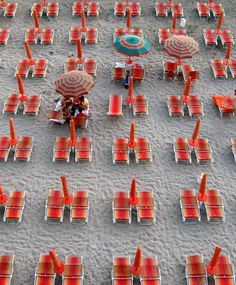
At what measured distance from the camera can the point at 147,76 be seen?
653 inches

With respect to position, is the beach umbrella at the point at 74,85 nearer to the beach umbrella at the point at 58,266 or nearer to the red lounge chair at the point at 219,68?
the beach umbrella at the point at 58,266

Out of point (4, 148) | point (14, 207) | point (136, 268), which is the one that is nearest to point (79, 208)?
point (14, 207)

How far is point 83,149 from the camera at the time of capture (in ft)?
44.4

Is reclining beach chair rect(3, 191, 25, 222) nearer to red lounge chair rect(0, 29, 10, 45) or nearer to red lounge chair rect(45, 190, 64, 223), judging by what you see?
red lounge chair rect(45, 190, 64, 223)

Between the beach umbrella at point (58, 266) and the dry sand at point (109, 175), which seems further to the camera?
the dry sand at point (109, 175)

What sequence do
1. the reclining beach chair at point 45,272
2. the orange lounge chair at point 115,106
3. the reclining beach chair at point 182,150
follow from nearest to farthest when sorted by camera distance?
1. the reclining beach chair at point 45,272
2. the reclining beach chair at point 182,150
3. the orange lounge chair at point 115,106

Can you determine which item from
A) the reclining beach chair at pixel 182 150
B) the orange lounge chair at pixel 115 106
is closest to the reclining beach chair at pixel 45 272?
the reclining beach chair at pixel 182 150

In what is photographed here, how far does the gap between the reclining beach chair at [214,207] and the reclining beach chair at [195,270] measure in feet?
4.55

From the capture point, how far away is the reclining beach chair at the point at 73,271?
34.2 ft

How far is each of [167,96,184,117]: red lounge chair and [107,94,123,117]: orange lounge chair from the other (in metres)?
1.82

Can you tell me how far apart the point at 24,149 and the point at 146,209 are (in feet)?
15.0

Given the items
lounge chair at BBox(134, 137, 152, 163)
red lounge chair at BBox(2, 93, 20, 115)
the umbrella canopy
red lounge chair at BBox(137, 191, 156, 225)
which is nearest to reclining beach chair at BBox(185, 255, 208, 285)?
red lounge chair at BBox(137, 191, 156, 225)

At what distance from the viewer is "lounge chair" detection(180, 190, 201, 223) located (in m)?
11.8

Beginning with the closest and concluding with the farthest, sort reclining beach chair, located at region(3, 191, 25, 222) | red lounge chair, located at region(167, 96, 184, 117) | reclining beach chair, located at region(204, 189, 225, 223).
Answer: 1. reclining beach chair, located at region(3, 191, 25, 222)
2. reclining beach chair, located at region(204, 189, 225, 223)
3. red lounge chair, located at region(167, 96, 184, 117)
